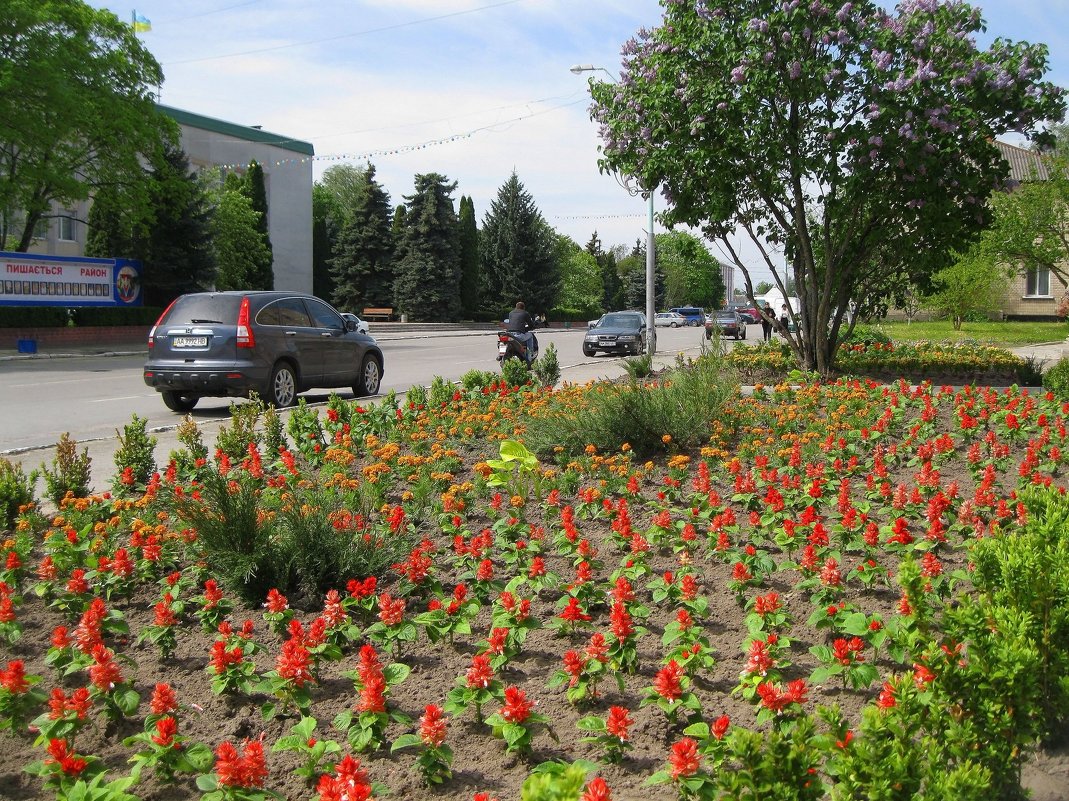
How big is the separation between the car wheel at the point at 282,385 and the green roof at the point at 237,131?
3879 centimetres

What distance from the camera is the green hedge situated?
30.4 m

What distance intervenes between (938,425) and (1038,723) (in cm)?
615

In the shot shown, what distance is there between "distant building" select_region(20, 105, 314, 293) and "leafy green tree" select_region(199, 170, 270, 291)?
448cm

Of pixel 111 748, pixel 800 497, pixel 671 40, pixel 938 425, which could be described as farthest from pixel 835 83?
pixel 111 748

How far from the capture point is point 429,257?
199ft

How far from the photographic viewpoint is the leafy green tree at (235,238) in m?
44.6

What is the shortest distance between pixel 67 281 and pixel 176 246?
22.5 feet

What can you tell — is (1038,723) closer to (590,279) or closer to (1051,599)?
(1051,599)

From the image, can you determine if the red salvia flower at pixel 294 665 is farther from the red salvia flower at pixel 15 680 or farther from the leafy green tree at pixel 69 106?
the leafy green tree at pixel 69 106

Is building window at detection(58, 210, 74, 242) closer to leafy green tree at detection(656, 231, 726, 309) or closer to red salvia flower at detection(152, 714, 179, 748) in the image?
red salvia flower at detection(152, 714, 179, 748)

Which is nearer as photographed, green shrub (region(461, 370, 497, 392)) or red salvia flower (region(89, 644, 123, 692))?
red salvia flower (region(89, 644, 123, 692))

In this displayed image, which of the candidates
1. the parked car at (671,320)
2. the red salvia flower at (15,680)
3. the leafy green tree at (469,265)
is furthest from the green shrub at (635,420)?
the parked car at (671,320)

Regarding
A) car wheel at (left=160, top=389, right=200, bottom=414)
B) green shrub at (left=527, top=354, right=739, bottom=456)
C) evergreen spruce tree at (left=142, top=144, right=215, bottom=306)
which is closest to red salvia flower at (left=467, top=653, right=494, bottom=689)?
green shrub at (left=527, top=354, right=739, bottom=456)

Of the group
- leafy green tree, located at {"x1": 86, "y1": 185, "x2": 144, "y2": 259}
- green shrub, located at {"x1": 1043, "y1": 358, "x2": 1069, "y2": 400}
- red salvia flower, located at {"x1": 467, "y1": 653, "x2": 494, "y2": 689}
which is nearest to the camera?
red salvia flower, located at {"x1": 467, "y1": 653, "x2": 494, "y2": 689}
